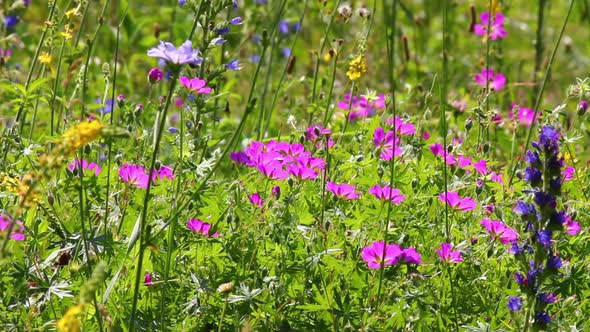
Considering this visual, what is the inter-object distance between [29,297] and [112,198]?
38 cm

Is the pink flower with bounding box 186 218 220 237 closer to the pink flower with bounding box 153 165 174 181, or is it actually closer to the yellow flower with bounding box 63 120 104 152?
the pink flower with bounding box 153 165 174 181

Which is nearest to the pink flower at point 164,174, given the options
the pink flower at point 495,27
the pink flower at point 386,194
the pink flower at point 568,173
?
the pink flower at point 386,194

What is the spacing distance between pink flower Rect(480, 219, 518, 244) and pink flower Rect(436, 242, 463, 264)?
0.33 feet

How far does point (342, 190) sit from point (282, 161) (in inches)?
10.0

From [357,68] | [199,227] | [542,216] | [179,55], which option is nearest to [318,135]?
[357,68]

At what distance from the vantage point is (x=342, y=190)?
2176 millimetres

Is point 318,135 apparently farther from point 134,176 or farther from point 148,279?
point 148,279

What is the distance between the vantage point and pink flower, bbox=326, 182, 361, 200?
7.09 feet

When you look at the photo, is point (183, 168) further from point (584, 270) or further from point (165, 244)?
point (584, 270)

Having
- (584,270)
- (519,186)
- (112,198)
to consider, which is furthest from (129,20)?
(584,270)

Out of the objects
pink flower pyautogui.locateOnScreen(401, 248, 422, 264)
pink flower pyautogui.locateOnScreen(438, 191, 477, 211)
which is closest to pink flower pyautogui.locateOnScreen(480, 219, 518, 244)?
pink flower pyautogui.locateOnScreen(438, 191, 477, 211)

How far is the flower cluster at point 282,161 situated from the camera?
2.21 meters

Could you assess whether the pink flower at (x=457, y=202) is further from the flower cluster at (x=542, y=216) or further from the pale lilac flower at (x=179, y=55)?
the pale lilac flower at (x=179, y=55)

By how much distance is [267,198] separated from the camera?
2127mm
